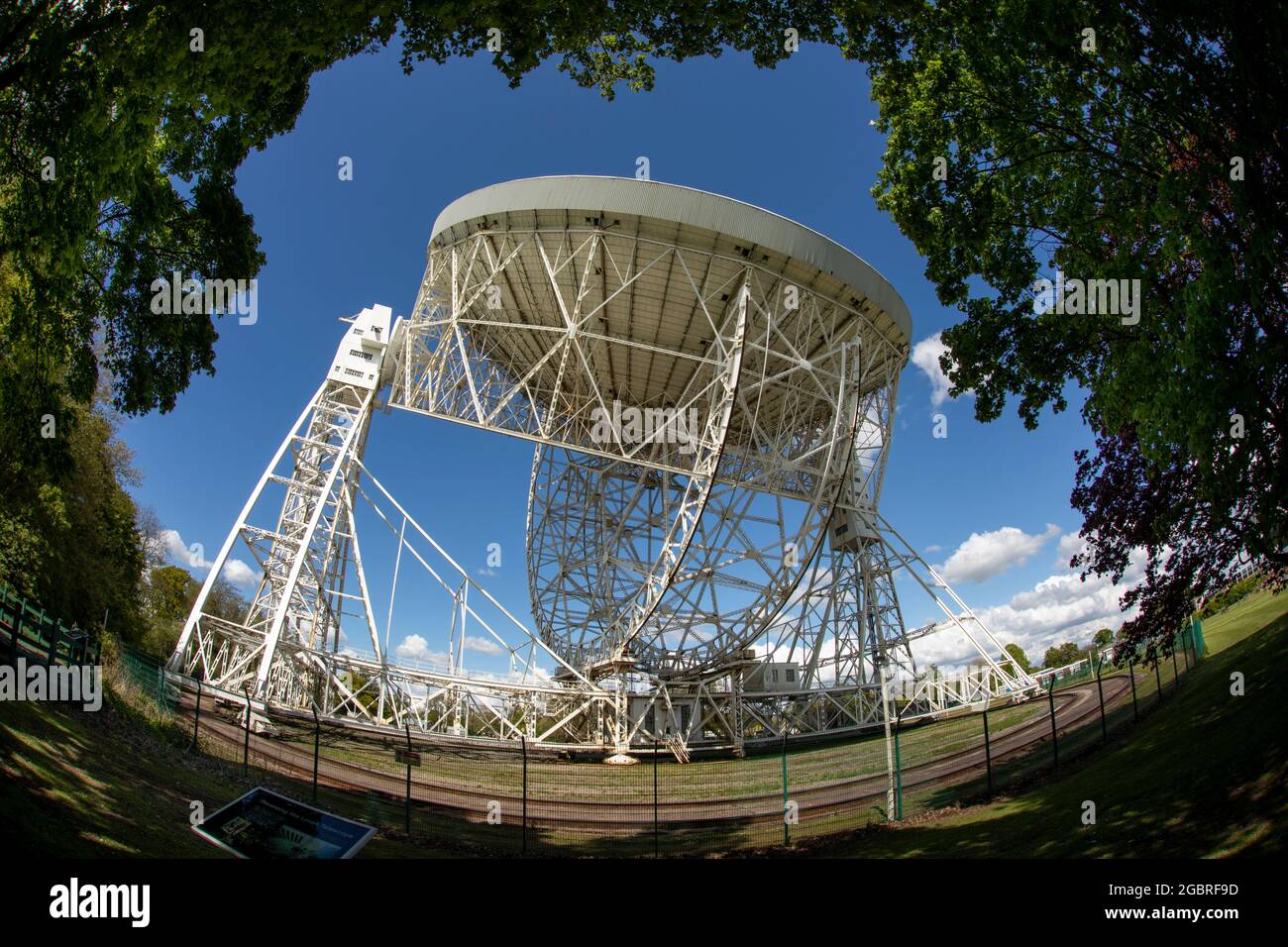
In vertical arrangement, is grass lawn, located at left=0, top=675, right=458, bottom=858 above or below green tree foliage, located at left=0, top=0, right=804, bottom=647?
below

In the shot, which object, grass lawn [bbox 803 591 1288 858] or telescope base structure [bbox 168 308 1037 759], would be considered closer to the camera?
grass lawn [bbox 803 591 1288 858]

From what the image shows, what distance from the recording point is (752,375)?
20.1m

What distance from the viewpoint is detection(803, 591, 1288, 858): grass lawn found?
6.94m

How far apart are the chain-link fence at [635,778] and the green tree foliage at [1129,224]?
4010 mm

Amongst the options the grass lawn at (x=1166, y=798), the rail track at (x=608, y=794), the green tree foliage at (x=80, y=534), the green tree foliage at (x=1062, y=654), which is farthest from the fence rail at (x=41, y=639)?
the green tree foliage at (x=1062, y=654)

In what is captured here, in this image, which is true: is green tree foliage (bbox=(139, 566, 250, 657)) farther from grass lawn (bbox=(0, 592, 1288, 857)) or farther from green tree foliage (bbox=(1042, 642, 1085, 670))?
green tree foliage (bbox=(1042, 642, 1085, 670))

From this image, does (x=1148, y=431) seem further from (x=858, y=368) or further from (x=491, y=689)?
(x=491, y=689)

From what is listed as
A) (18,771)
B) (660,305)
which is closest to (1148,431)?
(18,771)

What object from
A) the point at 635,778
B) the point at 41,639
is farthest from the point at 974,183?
the point at 41,639

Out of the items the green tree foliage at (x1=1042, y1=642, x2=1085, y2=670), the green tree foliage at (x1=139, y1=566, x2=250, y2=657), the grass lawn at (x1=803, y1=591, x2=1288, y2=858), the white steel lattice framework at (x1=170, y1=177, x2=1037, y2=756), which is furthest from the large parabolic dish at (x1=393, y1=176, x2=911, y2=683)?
the green tree foliage at (x1=1042, y1=642, x2=1085, y2=670)

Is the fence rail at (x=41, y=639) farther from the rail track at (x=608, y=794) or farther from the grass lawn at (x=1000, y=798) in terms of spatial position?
the rail track at (x=608, y=794)

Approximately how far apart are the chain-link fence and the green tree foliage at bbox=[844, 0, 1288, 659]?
13.2ft

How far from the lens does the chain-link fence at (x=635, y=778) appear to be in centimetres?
1135

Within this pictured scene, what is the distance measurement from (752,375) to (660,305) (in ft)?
11.4
